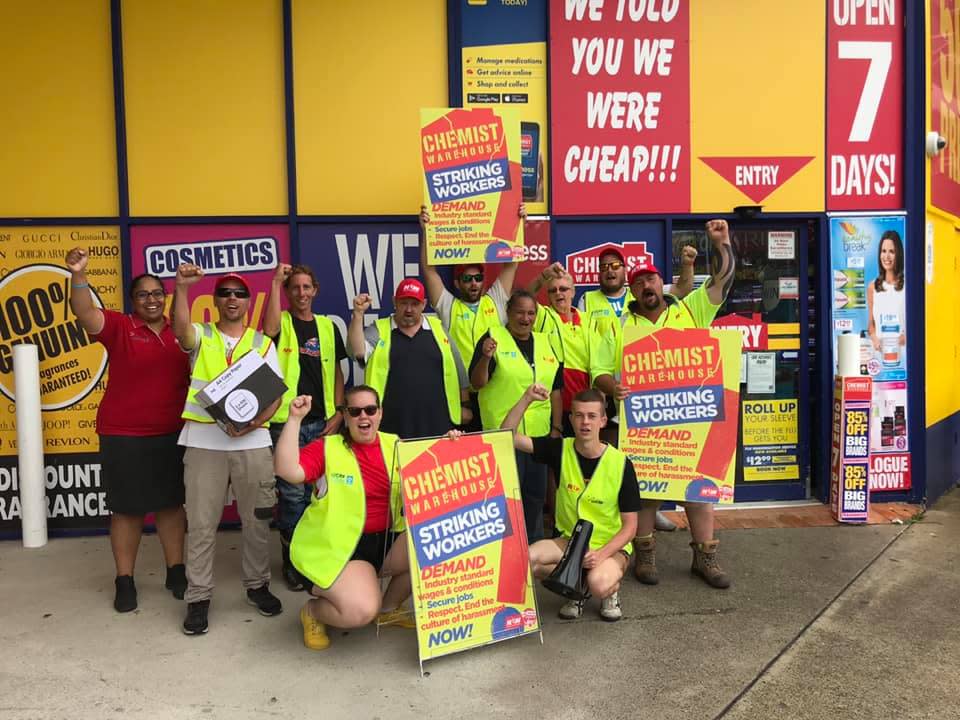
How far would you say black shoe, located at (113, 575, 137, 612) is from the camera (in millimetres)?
4105

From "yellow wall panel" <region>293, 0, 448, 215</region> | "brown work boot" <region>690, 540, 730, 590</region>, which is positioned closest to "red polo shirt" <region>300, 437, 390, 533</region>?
"brown work boot" <region>690, 540, 730, 590</region>

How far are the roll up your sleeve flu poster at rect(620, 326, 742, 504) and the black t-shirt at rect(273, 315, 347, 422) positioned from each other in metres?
1.83

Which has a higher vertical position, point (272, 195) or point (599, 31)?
point (599, 31)

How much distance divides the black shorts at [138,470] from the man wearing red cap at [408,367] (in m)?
1.20

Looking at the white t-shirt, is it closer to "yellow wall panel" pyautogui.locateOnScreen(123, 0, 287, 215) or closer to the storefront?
the storefront

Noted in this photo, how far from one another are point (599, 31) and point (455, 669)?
4681 millimetres

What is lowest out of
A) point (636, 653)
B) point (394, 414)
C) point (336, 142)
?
point (636, 653)

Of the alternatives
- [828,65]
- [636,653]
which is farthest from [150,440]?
[828,65]

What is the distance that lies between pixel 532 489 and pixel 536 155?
2.63 meters

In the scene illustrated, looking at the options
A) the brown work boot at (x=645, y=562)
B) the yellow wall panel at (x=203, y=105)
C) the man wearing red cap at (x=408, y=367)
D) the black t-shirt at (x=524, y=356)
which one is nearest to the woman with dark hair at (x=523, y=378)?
the black t-shirt at (x=524, y=356)

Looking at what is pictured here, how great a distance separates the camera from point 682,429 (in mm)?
4312

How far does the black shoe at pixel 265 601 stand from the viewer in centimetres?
403

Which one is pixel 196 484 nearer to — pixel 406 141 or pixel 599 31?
pixel 406 141

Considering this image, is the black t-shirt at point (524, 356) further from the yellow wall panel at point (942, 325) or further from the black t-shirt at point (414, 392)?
the yellow wall panel at point (942, 325)
